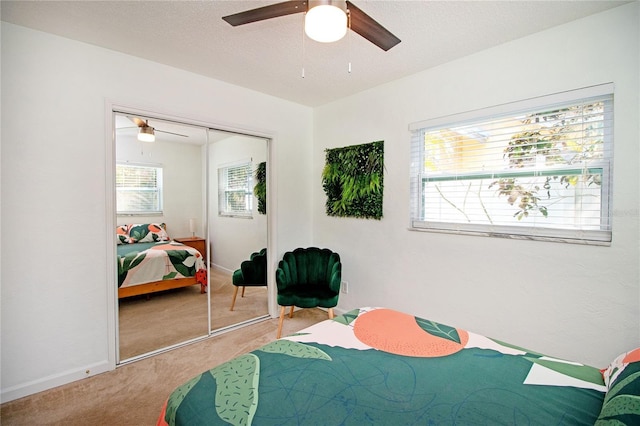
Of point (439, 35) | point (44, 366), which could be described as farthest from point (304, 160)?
point (44, 366)

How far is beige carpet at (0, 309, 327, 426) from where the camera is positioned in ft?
6.11

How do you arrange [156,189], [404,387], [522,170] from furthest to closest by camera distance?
[156,189] < [522,170] < [404,387]

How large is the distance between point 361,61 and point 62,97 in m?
2.38

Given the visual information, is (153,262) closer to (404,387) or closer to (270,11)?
(270,11)

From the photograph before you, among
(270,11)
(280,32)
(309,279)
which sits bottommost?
(309,279)

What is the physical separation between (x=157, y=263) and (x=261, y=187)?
1.32 meters

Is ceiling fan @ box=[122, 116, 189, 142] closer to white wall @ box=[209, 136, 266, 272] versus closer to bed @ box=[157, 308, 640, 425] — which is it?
white wall @ box=[209, 136, 266, 272]

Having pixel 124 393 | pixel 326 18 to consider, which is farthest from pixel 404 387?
pixel 124 393

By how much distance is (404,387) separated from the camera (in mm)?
1193

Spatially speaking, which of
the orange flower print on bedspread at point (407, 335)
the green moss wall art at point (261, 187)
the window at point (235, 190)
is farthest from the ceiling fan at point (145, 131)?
the orange flower print on bedspread at point (407, 335)

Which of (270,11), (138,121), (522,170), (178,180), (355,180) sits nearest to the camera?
(270,11)

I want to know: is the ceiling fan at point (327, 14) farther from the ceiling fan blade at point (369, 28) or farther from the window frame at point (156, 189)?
the window frame at point (156, 189)

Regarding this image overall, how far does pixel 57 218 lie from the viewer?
2188 millimetres

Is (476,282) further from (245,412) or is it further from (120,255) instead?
(120,255)
